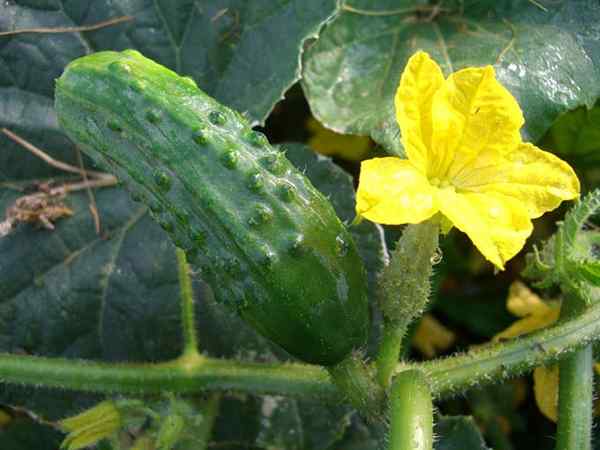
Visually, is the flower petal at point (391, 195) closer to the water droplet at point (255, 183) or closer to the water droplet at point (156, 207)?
the water droplet at point (255, 183)

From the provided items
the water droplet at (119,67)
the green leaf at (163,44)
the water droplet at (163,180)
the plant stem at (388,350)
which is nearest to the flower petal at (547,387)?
the plant stem at (388,350)

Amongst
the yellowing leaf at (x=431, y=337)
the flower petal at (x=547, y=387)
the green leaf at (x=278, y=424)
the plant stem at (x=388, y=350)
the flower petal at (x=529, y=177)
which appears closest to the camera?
the flower petal at (x=529, y=177)

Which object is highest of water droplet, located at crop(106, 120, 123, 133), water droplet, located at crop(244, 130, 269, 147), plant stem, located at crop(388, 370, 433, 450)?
water droplet, located at crop(244, 130, 269, 147)

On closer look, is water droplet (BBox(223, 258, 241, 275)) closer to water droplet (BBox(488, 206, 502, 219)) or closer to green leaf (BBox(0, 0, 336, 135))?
water droplet (BBox(488, 206, 502, 219))

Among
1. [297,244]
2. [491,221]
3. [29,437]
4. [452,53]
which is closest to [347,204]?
[452,53]

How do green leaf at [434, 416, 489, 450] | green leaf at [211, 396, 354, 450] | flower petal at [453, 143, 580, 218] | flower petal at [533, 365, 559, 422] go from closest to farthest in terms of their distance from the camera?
flower petal at [453, 143, 580, 218] → green leaf at [434, 416, 489, 450] → flower petal at [533, 365, 559, 422] → green leaf at [211, 396, 354, 450]

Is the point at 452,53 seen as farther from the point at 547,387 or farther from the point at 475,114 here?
the point at 547,387

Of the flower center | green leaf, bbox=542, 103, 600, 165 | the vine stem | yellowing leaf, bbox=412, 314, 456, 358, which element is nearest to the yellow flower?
the flower center

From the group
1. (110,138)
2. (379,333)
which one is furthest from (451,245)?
(110,138)
